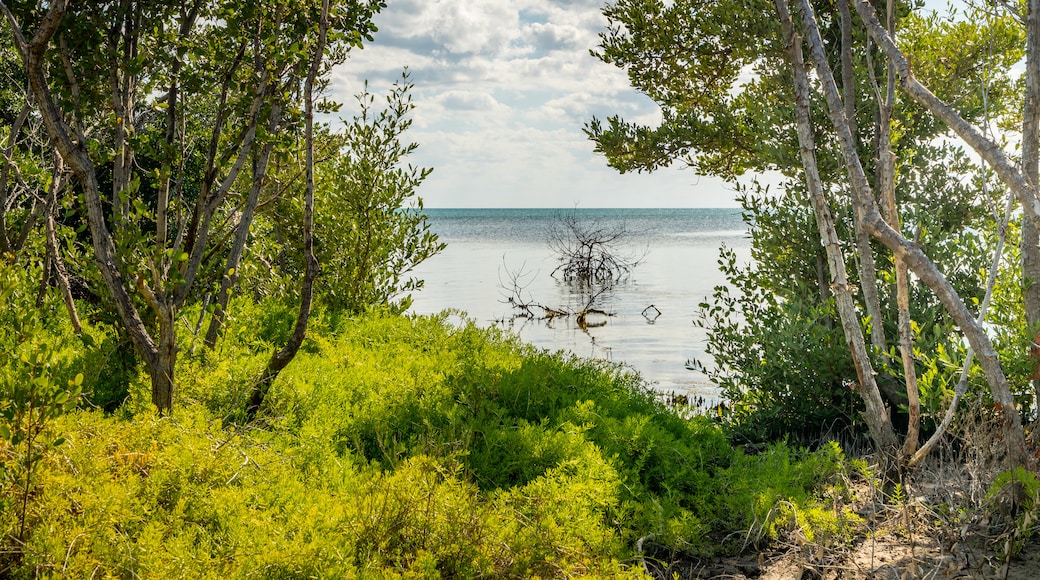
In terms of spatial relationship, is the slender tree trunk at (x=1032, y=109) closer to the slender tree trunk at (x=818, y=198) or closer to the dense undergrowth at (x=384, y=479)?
the slender tree trunk at (x=818, y=198)

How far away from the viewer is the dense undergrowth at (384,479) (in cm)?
340

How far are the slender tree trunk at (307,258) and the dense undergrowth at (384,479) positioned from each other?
0.51 feet

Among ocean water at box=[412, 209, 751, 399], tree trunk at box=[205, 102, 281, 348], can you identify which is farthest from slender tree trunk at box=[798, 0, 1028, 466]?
tree trunk at box=[205, 102, 281, 348]

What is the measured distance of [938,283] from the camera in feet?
13.4

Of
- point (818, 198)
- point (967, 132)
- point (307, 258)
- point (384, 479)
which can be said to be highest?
A: point (967, 132)

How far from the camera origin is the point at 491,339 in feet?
28.8

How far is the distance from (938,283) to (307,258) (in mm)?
4078

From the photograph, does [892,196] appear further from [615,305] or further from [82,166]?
[615,305]

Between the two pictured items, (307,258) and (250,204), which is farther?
(250,204)

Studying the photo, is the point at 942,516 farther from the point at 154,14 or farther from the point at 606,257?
the point at 606,257

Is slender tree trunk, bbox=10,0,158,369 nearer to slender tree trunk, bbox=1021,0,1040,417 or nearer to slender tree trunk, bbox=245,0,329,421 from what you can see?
slender tree trunk, bbox=245,0,329,421

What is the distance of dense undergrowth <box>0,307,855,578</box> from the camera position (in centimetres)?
340

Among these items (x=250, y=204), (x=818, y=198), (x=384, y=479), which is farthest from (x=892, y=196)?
(x=250, y=204)

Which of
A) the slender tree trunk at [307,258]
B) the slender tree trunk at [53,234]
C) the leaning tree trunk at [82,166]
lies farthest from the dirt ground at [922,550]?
the slender tree trunk at [53,234]
